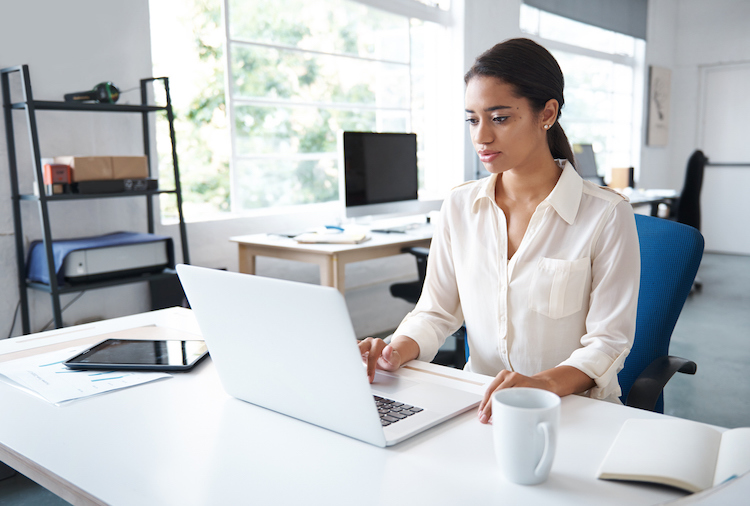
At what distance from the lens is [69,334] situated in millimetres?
1315

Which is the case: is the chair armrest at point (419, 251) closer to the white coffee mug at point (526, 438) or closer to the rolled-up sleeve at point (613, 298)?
the rolled-up sleeve at point (613, 298)

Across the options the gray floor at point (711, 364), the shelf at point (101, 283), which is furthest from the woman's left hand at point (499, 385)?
the shelf at point (101, 283)

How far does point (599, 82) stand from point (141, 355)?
6.32m

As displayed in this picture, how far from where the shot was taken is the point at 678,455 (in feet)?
2.25

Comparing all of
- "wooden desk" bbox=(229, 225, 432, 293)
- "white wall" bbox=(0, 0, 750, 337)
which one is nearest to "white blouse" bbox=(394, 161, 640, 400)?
"wooden desk" bbox=(229, 225, 432, 293)

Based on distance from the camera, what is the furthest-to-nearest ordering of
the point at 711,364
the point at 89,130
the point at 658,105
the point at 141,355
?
the point at 658,105, the point at 711,364, the point at 89,130, the point at 141,355

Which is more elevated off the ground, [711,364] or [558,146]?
[558,146]

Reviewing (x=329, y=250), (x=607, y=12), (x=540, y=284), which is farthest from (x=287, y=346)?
(x=607, y=12)

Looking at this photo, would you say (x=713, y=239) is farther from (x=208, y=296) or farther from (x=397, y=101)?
(x=208, y=296)

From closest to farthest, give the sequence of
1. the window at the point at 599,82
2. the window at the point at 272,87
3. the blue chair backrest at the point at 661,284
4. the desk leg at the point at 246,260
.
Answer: the blue chair backrest at the point at 661,284 → the desk leg at the point at 246,260 → the window at the point at 272,87 → the window at the point at 599,82

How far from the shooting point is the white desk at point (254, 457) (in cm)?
65

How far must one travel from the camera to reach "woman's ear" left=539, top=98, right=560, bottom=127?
128 cm

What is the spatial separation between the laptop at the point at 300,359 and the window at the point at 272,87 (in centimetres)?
262

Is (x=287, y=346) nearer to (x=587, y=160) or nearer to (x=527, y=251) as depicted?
(x=527, y=251)
